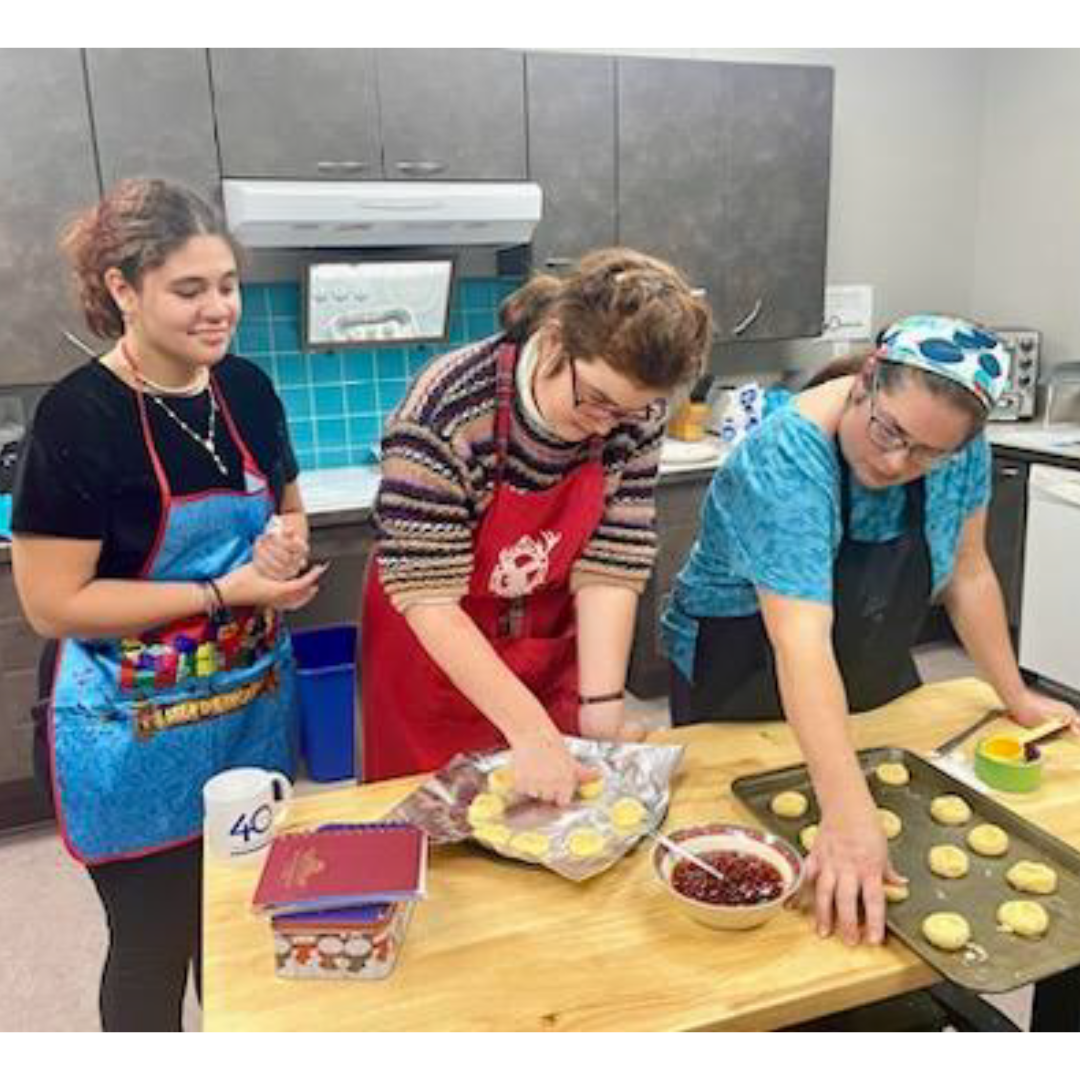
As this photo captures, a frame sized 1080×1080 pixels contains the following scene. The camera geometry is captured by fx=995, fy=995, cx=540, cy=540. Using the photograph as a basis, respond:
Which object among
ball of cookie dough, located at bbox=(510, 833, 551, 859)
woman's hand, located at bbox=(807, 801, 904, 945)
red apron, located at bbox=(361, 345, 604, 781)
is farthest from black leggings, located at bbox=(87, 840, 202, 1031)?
woman's hand, located at bbox=(807, 801, 904, 945)

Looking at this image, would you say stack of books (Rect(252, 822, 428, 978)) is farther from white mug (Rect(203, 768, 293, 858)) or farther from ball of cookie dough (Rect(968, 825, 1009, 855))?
ball of cookie dough (Rect(968, 825, 1009, 855))

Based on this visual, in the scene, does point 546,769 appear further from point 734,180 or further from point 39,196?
point 734,180

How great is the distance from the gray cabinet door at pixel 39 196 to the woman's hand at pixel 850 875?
2177mm

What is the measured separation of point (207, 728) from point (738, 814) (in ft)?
2.23

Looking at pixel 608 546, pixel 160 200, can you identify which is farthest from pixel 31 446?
pixel 608 546

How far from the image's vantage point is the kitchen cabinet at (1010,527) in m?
3.17

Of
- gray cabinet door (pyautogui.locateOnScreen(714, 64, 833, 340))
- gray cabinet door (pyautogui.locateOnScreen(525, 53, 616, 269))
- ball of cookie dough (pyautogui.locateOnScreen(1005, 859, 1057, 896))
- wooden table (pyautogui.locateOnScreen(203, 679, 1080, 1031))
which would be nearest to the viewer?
wooden table (pyautogui.locateOnScreen(203, 679, 1080, 1031))

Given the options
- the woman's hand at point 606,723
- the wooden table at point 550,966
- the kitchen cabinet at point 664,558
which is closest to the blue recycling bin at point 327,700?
the kitchen cabinet at point 664,558

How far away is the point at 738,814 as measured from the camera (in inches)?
44.9

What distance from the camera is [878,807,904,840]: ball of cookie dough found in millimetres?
1092

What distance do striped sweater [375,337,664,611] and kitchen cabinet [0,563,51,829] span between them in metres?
1.53

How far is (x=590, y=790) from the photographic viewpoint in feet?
3.75

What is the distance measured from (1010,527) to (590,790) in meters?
2.57
